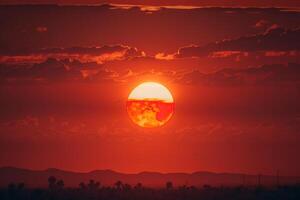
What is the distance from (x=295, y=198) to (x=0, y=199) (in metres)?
64.2

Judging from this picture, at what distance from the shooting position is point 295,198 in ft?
652

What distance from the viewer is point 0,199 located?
198250 mm
